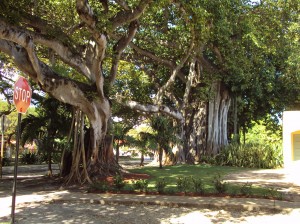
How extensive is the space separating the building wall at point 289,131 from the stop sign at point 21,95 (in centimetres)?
1522

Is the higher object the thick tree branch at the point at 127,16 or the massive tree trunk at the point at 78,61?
the thick tree branch at the point at 127,16

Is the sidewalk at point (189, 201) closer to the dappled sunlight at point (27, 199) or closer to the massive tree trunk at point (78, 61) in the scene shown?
the dappled sunlight at point (27, 199)

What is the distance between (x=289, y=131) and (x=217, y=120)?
15.6 ft

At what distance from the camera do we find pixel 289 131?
18.4m

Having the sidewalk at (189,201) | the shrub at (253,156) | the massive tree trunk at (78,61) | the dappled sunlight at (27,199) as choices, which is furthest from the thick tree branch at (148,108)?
the sidewalk at (189,201)

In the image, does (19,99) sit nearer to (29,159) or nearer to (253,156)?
(253,156)

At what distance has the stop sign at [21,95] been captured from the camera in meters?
6.14

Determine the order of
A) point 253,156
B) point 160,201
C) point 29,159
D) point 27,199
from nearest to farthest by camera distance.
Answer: point 160,201 → point 27,199 → point 253,156 → point 29,159

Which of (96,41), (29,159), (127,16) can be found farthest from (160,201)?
(29,159)

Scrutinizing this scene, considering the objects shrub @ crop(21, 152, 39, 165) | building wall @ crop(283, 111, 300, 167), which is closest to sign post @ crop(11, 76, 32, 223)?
building wall @ crop(283, 111, 300, 167)

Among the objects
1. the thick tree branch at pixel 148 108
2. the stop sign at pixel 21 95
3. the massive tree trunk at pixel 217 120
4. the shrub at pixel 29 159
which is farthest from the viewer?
the shrub at pixel 29 159

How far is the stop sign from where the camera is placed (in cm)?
614

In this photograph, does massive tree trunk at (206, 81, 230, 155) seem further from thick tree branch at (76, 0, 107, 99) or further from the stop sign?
the stop sign

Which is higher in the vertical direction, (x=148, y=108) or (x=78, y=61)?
(x=78, y=61)
